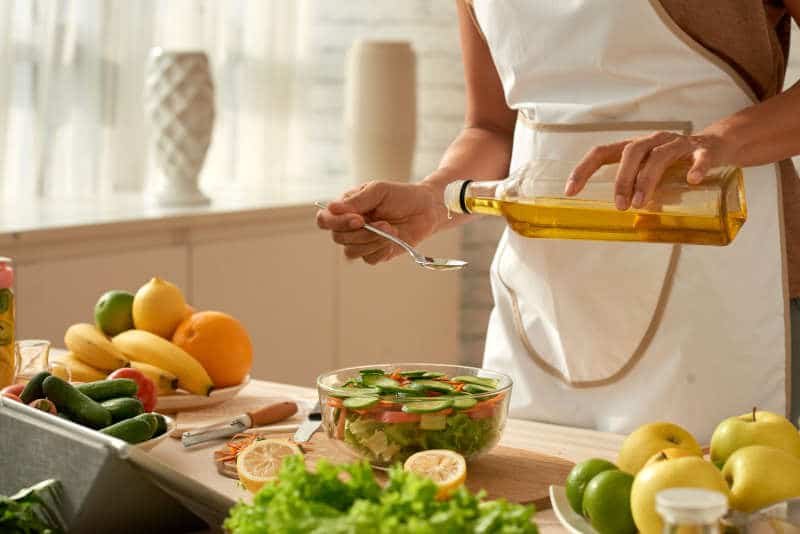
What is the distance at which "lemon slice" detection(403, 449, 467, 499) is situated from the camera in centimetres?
110

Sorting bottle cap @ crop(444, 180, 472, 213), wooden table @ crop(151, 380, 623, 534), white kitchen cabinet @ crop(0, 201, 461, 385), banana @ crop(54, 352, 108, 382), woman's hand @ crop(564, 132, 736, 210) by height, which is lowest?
white kitchen cabinet @ crop(0, 201, 461, 385)

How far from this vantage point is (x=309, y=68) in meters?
3.85

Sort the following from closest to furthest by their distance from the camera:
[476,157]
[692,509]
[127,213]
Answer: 1. [692,509]
2. [476,157]
3. [127,213]

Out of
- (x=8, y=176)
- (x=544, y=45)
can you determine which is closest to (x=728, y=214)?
(x=544, y=45)

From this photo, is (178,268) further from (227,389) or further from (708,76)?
(708,76)

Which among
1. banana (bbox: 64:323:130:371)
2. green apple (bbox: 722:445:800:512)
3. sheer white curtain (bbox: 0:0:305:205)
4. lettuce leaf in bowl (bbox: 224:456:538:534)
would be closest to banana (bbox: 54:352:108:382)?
banana (bbox: 64:323:130:371)

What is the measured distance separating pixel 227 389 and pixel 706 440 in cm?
64

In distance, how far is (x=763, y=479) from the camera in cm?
98

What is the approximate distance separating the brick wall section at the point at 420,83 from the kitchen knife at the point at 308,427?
2.32 m

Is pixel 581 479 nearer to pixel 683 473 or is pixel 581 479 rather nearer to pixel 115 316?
pixel 683 473

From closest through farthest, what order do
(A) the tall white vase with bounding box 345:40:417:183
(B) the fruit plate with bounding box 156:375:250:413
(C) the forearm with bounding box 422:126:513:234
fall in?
(B) the fruit plate with bounding box 156:375:250:413 → (C) the forearm with bounding box 422:126:513:234 → (A) the tall white vase with bounding box 345:40:417:183

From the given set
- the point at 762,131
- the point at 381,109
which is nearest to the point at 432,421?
the point at 762,131

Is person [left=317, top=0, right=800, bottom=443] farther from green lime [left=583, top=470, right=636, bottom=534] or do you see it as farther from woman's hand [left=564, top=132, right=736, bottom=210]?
green lime [left=583, top=470, right=636, bottom=534]

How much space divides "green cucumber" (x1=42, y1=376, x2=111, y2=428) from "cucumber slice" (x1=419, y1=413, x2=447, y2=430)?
323 mm
